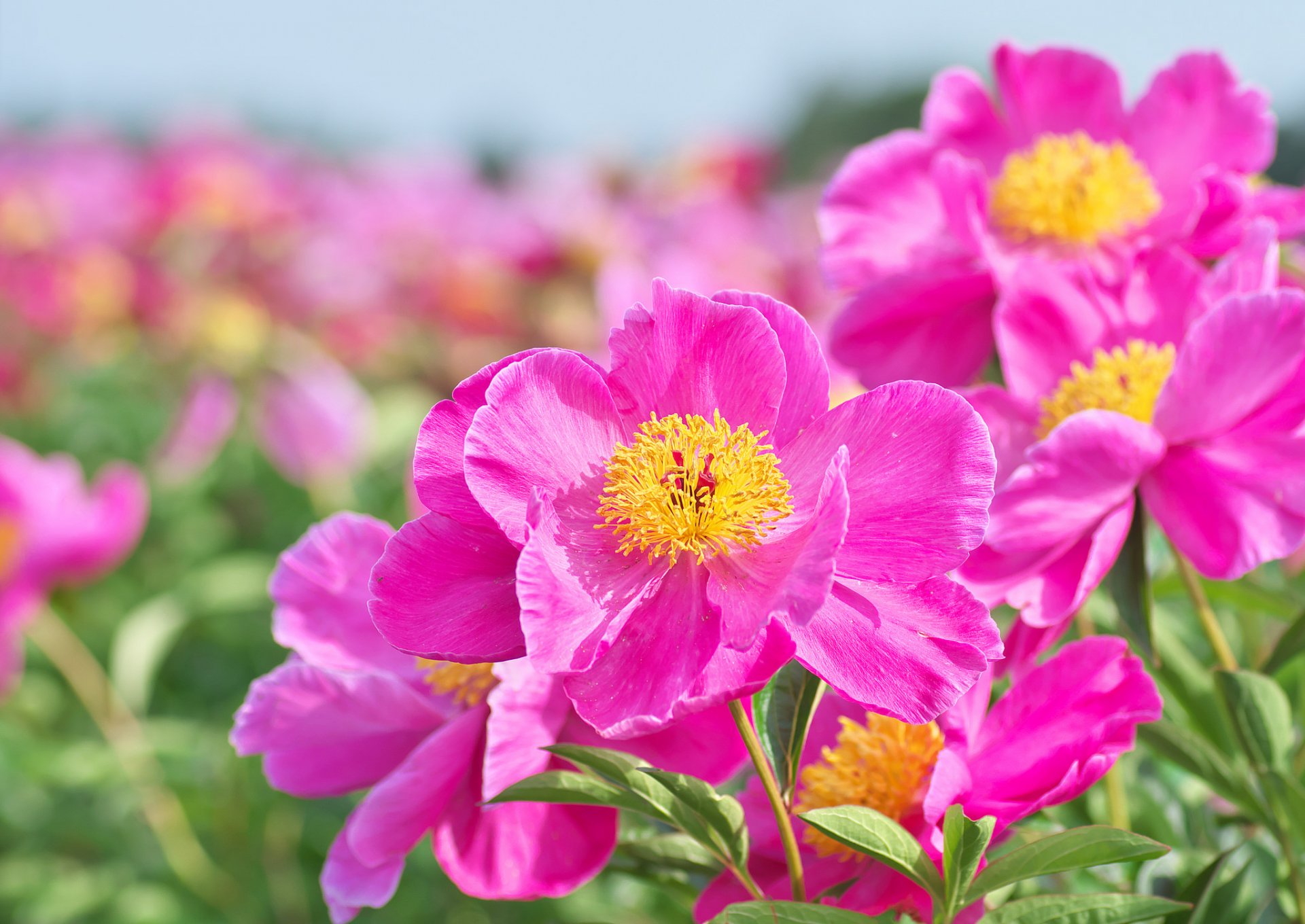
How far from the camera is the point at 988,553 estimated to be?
458mm

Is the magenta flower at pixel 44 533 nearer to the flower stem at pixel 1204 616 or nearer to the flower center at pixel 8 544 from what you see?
the flower center at pixel 8 544

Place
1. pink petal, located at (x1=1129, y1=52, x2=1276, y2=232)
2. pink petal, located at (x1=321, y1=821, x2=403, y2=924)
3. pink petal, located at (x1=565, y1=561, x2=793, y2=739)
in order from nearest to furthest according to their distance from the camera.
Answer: pink petal, located at (x1=565, y1=561, x2=793, y2=739)
pink petal, located at (x1=321, y1=821, x2=403, y2=924)
pink petal, located at (x1=1129, y1=52, x2=1276, y2=232)

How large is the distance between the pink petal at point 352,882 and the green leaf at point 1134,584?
314 mm

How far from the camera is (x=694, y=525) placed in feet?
1.42

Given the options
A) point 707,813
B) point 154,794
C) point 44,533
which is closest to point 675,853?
point 707,813

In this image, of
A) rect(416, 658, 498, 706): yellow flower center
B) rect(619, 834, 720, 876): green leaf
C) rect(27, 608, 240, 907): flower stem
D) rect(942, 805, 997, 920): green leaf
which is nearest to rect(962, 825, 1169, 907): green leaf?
rect(942, 805, 997, 920): green leaf

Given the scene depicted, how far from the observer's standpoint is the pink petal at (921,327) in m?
0.54

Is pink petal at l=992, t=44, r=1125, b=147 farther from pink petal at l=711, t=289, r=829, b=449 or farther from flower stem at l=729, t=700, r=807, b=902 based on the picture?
flower stem at l=729, t=700, r=807, b=902

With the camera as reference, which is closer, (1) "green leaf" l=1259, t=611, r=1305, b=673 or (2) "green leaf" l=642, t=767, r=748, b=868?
(2) "green leaf" l=642, t=767, r=748, b=868

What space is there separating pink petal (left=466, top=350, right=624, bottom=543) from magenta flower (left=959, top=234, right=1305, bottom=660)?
0.15 m

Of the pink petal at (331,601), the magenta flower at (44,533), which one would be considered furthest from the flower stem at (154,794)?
the pink petal at (331,601)

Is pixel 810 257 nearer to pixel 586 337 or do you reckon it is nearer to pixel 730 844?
pixel 586 337

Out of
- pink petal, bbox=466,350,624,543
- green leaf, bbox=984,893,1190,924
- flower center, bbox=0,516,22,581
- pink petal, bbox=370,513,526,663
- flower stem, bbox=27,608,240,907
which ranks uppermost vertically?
pink petal, bbox=466,350,624,543

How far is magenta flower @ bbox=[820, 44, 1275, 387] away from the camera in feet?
1.80
